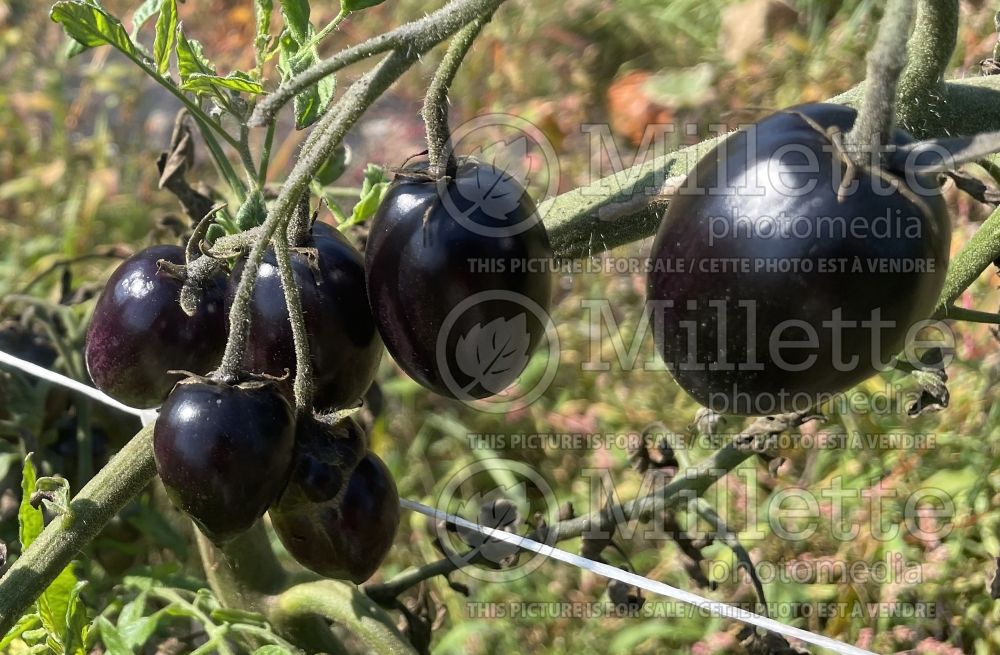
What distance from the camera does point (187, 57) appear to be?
97 centimetres

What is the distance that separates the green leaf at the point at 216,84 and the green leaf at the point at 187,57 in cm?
3

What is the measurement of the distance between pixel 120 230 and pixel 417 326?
8.44 feet

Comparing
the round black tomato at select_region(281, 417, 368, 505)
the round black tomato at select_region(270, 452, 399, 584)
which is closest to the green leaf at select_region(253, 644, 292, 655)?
the round black tomato at select_region(270, 452, 399, 584)

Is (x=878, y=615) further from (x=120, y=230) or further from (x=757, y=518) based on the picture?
(x=120, y=230)

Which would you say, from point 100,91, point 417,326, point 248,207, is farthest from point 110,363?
point 100,91

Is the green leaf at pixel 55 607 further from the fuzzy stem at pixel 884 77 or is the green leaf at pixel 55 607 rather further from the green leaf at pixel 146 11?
the fuzzy stem at pixel 884 77

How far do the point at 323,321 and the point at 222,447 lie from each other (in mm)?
168

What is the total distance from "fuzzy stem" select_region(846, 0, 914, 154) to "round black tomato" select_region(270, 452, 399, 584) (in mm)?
521

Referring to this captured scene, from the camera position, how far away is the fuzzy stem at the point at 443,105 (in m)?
0.82

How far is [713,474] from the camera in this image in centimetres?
128

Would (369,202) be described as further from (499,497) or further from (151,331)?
(499,497)

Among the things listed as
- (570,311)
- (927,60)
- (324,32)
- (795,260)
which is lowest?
(570,311)

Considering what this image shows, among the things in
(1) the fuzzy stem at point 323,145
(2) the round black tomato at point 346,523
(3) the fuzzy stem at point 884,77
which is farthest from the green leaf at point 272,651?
(3) the fuzzy stem at point 884,77

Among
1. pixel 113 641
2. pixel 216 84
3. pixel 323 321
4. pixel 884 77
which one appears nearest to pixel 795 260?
pixel 884 77
